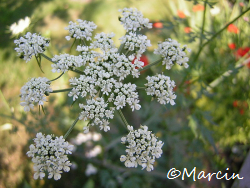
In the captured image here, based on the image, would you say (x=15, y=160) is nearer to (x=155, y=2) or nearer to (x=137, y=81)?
(x=137, y=81)

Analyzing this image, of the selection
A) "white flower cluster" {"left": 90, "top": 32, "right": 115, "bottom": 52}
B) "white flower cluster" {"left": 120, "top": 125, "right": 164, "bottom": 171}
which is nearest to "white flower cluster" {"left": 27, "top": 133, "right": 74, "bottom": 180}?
"white flower cluster" {"left": 120, "top": 125, "right": 164, "bottom": 171}

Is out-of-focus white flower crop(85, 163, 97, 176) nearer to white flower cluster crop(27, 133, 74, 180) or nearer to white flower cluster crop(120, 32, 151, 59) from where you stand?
white flower cluster crop(27, 133, 74, 180)

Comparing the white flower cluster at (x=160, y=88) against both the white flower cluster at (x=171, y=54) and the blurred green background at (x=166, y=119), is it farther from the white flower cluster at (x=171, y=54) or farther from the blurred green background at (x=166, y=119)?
the blurred green background at (x=166, y=119)

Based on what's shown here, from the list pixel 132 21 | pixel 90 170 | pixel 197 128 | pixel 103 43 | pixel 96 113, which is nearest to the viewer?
pixel 96 113

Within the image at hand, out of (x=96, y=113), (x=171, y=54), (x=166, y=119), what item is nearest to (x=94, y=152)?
(x=166, y=119)

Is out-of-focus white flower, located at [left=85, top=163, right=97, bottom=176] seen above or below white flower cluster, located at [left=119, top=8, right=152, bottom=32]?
below

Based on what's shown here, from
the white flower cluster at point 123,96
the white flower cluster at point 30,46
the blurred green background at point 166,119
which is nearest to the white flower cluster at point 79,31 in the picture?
the white flower cluster at point 30,46

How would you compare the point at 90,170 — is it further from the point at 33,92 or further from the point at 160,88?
the point at 160,88

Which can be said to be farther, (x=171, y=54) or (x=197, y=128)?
(x=197, y=128)

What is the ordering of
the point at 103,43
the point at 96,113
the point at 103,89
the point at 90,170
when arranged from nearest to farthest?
the point at 96,113
the point at 103,89
the point at 103,43
the point at 90,170
